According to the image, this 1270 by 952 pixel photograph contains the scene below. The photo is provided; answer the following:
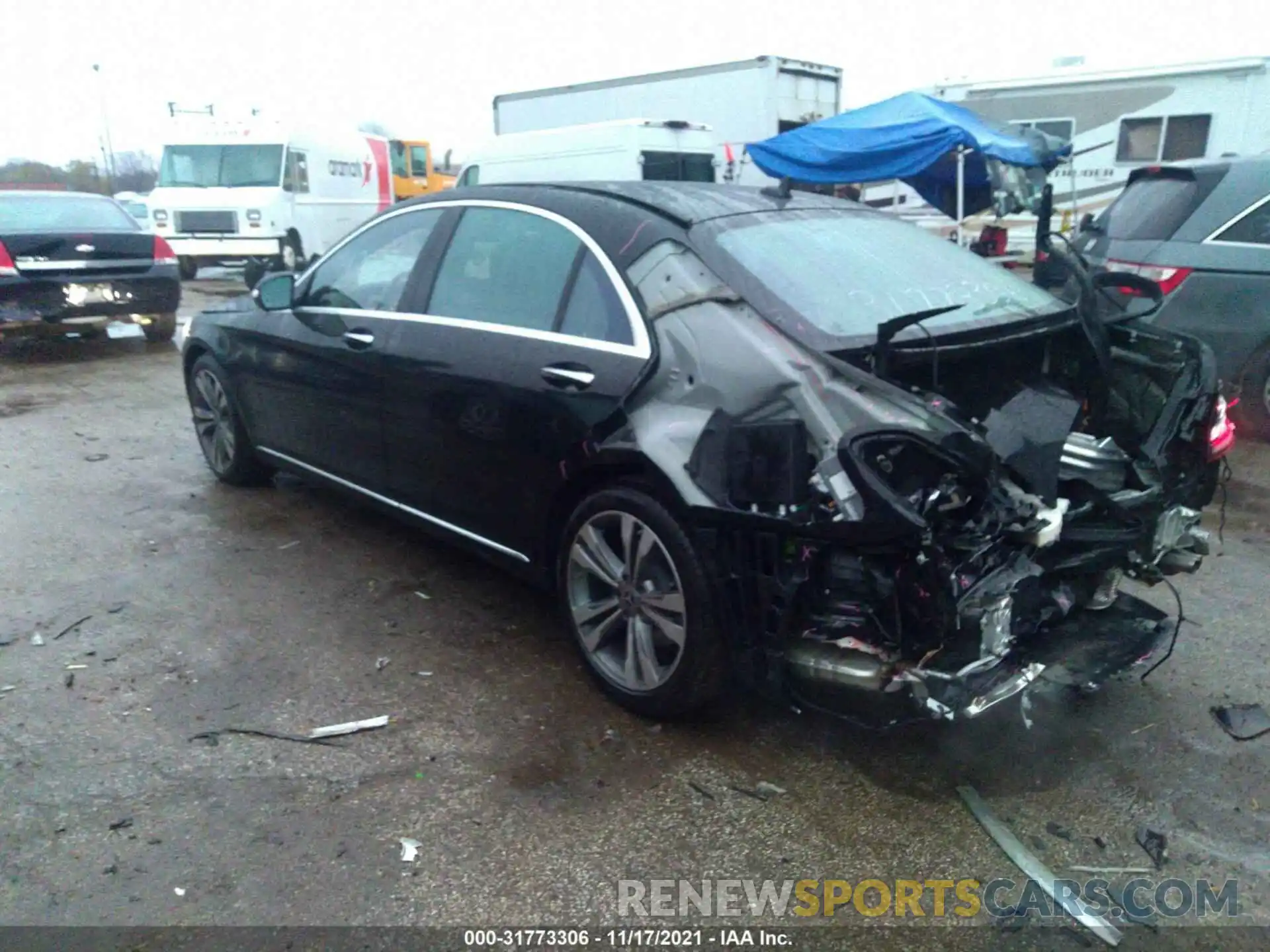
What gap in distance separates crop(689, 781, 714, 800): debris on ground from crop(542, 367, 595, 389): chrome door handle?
1308mm

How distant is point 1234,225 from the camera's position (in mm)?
6242

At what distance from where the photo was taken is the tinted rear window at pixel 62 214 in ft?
31.1

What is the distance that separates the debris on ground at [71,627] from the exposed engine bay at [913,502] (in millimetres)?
2549

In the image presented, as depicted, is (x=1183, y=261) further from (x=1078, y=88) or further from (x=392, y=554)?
(x=1078, y=88)

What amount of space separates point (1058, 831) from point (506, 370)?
229 centimetres

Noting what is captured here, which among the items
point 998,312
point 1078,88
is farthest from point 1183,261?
point 1078,88

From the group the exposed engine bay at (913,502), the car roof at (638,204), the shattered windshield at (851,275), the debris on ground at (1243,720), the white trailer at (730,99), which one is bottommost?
the debris on ground at (1243,720)

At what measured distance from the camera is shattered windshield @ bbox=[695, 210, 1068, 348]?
307 cm

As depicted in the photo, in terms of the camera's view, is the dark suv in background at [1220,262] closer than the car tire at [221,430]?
No

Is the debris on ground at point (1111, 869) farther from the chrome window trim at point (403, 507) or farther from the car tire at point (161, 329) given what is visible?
the car tire at point (161, 329)

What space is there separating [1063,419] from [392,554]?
304 centimetres

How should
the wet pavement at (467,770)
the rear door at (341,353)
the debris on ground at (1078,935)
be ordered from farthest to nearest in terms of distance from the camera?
the rear door at (341,353), the wet pavement at (467,770), the debris on ground at (1078,935)

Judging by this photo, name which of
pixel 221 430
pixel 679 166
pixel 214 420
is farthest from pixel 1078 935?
pixel 679 166

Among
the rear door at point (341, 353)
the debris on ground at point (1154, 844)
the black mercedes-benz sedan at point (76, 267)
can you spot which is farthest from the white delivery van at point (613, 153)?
the debris on ground at point (1154, 844)
